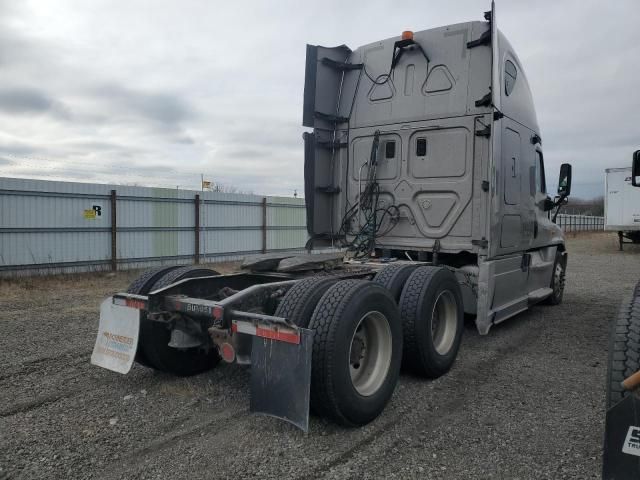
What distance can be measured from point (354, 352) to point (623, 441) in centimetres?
176

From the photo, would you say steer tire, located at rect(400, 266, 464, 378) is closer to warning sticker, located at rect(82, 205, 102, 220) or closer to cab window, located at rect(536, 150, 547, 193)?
cab window, located at rect(536, 150, 547, 193)

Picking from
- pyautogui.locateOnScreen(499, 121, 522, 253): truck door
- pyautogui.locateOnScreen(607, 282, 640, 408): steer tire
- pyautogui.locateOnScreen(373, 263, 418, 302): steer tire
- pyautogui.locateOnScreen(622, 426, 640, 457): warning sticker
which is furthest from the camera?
pyautogui.locateOnScreen(499, 121, 522, 253): truck door

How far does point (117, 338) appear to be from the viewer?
3.87 m

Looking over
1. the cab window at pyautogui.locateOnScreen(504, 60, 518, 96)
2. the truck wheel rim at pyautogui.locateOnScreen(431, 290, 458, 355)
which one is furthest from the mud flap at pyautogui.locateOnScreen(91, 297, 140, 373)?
the cab window at pyautogui.locateOnScreen(504, 60, 518, 96)

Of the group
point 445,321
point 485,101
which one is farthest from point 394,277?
point 485,101

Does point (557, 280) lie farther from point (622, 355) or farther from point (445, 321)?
point (622, 355)

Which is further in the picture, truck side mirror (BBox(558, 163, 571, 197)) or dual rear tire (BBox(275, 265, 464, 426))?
truck side mirror (BBox(558, 163, 571, 197))

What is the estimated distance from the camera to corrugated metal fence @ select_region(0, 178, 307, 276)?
11375mm

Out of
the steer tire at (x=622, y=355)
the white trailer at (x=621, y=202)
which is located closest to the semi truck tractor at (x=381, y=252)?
the steer tire at (x=622, y=355)

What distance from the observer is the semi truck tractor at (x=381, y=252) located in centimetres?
326

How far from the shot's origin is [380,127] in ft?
20.1

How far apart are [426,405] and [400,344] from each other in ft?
1.70

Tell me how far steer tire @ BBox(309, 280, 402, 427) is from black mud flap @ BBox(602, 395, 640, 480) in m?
1.49

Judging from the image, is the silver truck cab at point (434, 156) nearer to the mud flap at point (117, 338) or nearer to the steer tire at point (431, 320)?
the steer tire at point (431, 320)
